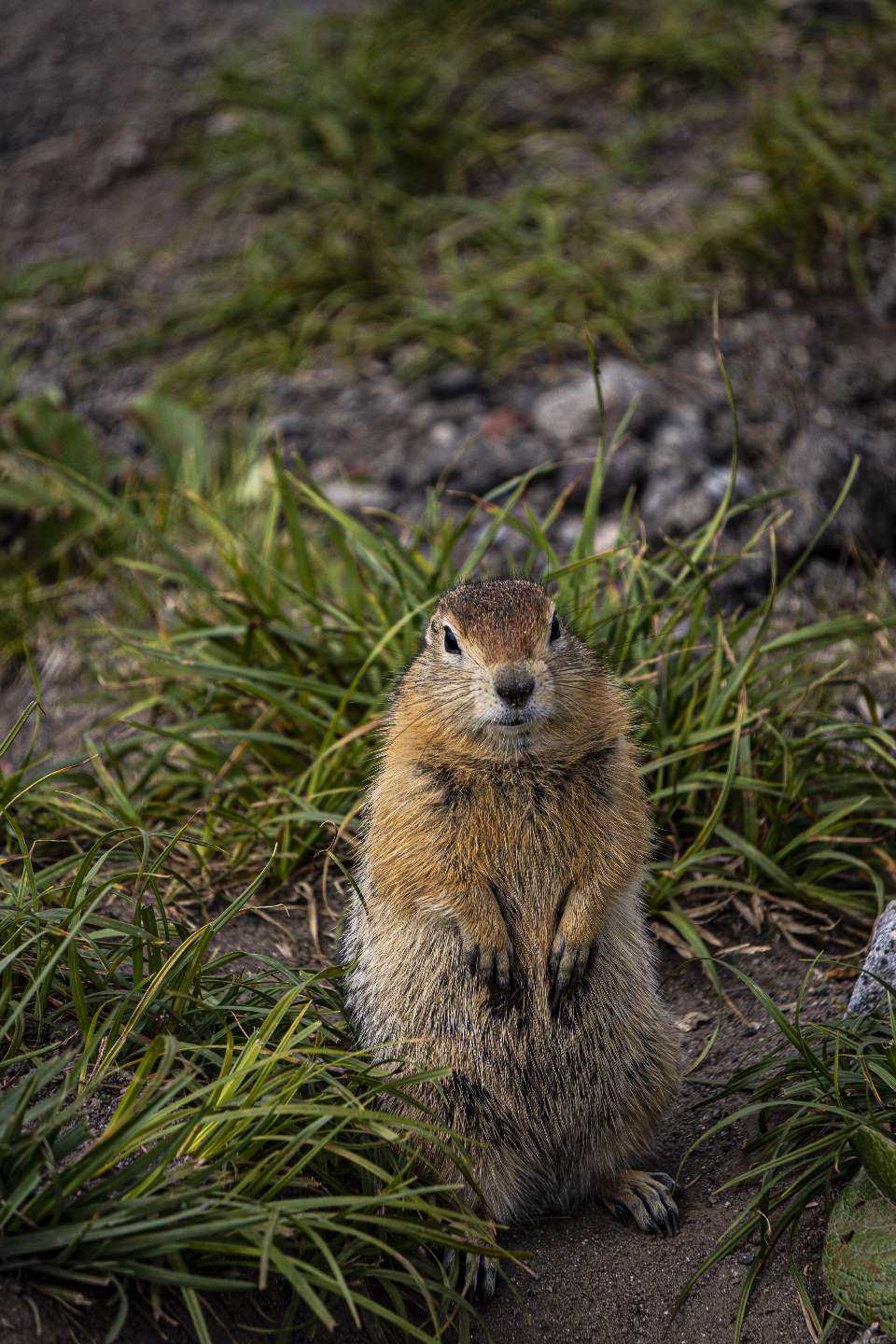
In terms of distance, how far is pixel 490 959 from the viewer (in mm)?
3068

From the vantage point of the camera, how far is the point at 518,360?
7035 millimetres

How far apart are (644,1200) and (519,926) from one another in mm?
807

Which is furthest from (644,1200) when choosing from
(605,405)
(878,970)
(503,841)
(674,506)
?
(605,405)

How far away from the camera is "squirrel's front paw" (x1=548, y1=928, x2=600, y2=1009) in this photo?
3.09 m

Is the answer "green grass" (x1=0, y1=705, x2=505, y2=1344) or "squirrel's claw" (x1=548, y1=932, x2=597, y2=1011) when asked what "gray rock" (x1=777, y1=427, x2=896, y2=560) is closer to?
"squirrel's claw" (x1=548, y1=932, x2=597, y2=1011)

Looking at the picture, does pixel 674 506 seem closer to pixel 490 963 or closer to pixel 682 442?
pixel 682 442

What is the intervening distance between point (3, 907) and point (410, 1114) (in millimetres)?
1161

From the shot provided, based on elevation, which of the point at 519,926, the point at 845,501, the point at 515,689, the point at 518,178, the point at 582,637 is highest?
the point at 515,689

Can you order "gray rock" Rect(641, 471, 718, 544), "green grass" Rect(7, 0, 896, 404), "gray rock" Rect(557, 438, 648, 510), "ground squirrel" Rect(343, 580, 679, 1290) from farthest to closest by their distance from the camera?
"green grass" Rect(7, 0, 896, 404), "gray rock" Rect(557, 438, 648, 510), "gray rock" Rect(641, 471, 718, 544), "ground squirrel" Rect(343, 580, 679, 1290)

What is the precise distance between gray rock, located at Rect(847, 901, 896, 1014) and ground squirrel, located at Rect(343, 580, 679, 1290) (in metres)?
0.55

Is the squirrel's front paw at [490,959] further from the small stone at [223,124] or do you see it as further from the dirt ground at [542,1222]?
the small stone at [223,124]

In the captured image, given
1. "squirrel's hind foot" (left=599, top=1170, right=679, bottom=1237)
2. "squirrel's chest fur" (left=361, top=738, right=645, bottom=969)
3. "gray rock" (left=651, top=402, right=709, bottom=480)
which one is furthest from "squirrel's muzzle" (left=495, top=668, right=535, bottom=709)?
"gray rock" (left=651, top=402, right=709, bottom=480)

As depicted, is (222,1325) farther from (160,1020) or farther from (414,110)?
(414,110)

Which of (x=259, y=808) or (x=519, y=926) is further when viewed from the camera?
(x=259, y=808)
